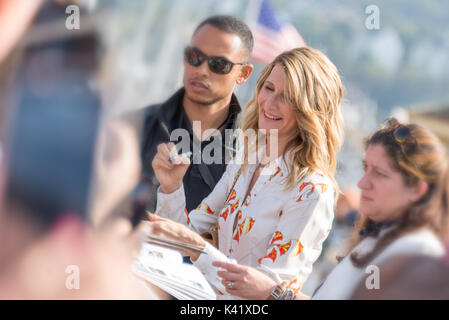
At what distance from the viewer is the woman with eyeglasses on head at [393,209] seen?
1512mm

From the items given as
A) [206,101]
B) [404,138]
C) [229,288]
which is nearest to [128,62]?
[206,101]

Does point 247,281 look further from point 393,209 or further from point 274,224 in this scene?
point 393,209

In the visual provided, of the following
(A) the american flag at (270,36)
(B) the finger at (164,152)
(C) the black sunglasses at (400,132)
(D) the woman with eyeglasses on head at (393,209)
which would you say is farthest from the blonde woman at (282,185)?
(A) the american flag at (270,36)

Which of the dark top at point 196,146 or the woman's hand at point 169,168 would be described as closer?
the woman's hand at point 169,168

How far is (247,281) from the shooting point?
159 cm

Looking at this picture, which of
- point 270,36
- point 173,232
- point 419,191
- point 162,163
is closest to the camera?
point 419,191

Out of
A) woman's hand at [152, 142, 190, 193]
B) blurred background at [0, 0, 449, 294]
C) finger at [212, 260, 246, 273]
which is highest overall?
blurred background at [0, 0, 449, 294]

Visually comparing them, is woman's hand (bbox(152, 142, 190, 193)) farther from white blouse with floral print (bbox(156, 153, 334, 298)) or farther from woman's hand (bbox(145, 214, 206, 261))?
woman's hand (bbox(145, 214, 206, 261))

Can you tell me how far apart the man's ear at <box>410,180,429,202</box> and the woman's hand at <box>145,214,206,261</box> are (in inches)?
26.6

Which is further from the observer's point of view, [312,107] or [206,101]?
[206,101]

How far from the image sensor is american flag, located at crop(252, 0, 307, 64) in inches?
104

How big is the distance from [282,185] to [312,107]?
0.29 metres

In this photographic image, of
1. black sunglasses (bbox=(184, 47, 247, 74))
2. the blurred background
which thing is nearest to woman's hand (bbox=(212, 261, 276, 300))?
the blurred background

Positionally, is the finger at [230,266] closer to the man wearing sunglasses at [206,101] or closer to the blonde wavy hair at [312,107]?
the blonde wavy hair at [312,107]
